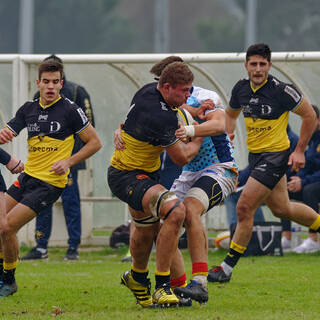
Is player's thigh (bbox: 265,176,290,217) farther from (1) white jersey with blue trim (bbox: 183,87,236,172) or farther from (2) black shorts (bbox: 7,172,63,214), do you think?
(2) black shorts (bbox: 7,172,63,214)

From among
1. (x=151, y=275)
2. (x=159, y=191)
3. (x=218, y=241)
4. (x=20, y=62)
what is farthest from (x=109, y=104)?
(x=159, y=191)

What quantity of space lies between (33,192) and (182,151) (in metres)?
1.78

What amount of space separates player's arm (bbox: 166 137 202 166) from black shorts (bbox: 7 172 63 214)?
1.49 m

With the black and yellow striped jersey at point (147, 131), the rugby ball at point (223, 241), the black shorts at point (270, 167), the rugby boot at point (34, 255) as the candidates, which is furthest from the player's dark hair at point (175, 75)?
the rugby ball at point (223, 241)

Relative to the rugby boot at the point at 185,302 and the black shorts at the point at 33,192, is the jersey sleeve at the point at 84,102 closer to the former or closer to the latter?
the black shorts at the point at 33,192

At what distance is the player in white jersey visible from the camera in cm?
820

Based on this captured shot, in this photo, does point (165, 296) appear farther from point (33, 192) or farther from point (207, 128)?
point (33, 192)

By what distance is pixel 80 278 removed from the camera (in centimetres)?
1065

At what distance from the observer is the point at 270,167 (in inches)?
400

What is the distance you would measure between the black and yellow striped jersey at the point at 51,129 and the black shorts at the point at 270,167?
1866 mm

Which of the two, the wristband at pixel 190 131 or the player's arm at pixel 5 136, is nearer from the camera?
the wristband at pixel 190 131

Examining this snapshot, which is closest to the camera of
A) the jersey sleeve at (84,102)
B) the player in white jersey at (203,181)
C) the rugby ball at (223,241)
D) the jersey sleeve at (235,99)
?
the player in white jersey at (203,181)

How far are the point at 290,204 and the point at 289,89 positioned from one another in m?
1.20

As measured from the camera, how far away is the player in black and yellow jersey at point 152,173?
26.2ft
